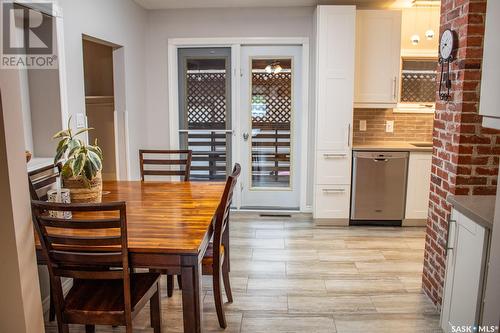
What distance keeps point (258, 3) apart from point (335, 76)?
1.24 meters

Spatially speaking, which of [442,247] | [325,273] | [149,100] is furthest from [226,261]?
[149,100]

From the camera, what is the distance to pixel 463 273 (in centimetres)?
218

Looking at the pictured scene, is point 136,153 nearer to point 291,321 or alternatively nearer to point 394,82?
point 291,321

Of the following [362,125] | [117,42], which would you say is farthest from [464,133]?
[117,42]

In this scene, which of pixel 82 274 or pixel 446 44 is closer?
pixel 82 274

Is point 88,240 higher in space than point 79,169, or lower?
lower

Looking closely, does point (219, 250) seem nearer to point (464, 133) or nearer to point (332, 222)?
point (464, 133)

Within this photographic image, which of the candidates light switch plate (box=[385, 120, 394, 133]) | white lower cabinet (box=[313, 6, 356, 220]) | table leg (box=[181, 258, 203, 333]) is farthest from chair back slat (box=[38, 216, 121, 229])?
light switch plate (box=[385, 120, 394, 133])

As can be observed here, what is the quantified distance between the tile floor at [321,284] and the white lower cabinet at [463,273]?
0.31 m

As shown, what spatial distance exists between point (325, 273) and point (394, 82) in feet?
7.81

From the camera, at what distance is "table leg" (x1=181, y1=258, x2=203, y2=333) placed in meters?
1.80

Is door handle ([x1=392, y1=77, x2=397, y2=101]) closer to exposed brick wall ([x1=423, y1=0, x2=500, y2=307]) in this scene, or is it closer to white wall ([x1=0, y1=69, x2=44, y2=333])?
exposed brick wall ([x1=423, y1=0, x2=500, y2=307])

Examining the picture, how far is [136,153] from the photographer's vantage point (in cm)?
450

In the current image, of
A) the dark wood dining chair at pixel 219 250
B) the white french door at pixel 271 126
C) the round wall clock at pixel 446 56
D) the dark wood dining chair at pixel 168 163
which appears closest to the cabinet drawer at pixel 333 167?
the white french door at pixel 271 126
